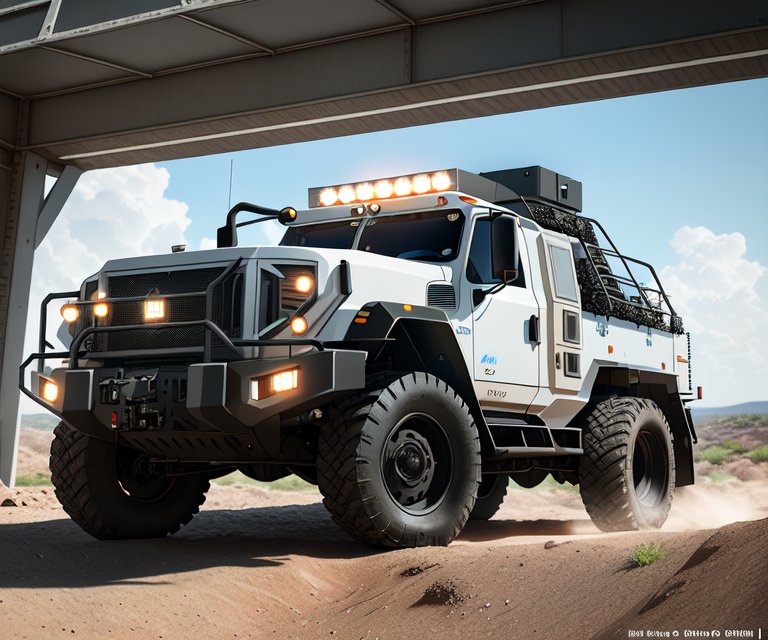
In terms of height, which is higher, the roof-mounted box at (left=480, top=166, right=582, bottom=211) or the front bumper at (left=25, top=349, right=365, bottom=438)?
the roof-mounted box at (left=480, top=166, right=582, bottom=211)

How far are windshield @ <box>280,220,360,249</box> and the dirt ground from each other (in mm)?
2566

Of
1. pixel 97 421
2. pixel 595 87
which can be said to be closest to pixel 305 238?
pixel 97 421

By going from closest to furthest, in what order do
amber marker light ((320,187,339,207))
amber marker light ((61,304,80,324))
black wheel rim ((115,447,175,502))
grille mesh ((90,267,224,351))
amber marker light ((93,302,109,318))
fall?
grille mesh ((90,267,224,351)) → amber marker light ((93,302,109,318)) → amber marker light ((61,304,80,324)) → black wheel rim ((115,447,175,502)) → amber marker light ((320,187,339,207))

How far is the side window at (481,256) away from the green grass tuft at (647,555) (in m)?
3.10

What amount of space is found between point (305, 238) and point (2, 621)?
459 cm

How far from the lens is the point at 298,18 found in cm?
1194

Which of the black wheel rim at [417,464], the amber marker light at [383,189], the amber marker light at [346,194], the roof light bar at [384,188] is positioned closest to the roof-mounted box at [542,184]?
the roof light bar at [384,188]

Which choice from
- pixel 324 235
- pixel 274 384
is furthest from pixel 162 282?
pixel 324 235

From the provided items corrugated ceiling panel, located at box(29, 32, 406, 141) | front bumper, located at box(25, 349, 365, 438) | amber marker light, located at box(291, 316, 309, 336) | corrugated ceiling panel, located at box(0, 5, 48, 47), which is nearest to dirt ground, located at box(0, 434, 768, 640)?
front bumper, located at box(25, 349, 365, 438)

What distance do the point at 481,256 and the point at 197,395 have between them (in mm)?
2954

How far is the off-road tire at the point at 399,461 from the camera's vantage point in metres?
7.17

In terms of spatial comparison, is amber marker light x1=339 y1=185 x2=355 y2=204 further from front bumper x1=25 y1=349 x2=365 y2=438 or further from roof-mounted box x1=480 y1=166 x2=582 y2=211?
front bumper x1=25 y1=349 x2=365 y2=438

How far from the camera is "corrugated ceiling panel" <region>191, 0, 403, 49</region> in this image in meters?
11.6

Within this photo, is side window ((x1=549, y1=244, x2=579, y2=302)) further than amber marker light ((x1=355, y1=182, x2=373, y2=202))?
Yes
